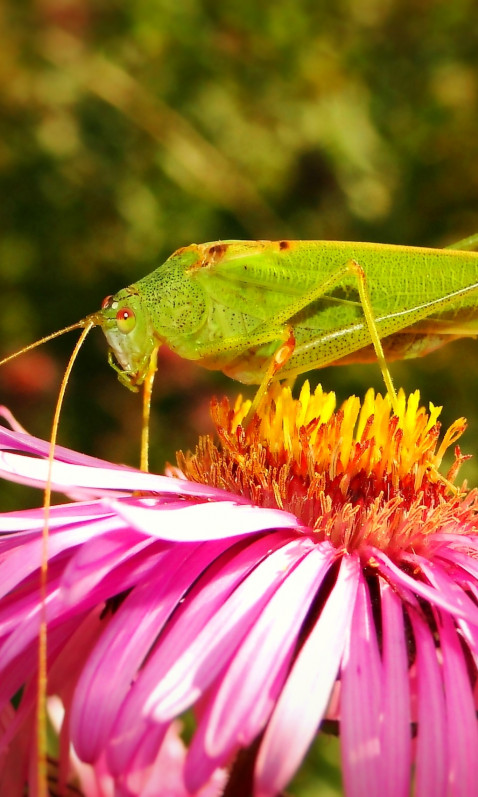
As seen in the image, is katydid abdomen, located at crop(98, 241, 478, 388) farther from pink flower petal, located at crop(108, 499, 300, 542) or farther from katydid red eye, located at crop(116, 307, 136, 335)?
pink flower petal, located at crop(108, 499, 300, 542)

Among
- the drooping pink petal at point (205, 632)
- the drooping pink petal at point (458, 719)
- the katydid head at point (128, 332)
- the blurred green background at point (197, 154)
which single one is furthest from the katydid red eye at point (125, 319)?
the blurred green background at point (197, 154)

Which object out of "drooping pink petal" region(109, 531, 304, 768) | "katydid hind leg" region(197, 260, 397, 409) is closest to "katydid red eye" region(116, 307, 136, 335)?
"katydid hind leg" region(197, 260, 397, 409)

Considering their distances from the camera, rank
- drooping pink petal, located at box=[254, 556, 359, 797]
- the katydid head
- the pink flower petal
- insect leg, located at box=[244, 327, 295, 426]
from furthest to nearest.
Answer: the katydid head, insect leg, located at box=[244, 327, 295, 426], the pink flower petal, drooping pink petal, located at box=[254, 556, 359, 797]

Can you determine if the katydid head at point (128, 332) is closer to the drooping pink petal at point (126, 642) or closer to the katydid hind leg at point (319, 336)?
the katydid hind leg at point (319, 336)

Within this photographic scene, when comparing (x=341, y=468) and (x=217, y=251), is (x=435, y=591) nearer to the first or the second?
(x=341, y=468)

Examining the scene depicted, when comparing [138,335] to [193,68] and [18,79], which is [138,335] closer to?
[193,68]

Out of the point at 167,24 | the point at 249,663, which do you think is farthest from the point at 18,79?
the point at 249,663

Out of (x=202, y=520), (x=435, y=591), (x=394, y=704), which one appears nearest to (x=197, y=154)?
(x=202, y=520)
